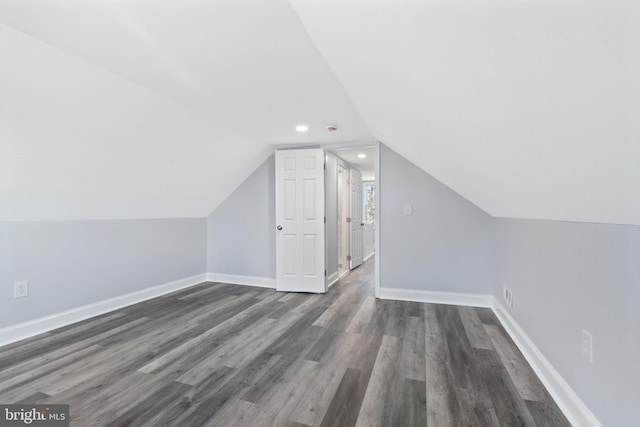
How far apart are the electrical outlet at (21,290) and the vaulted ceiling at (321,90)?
0.58 m

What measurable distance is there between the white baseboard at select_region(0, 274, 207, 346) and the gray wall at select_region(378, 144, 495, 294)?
285 centimetres

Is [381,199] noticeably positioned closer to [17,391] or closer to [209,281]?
[209,281]

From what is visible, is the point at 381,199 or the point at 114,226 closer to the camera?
the point at 114,226

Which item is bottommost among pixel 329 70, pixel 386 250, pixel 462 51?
pixel 386 250

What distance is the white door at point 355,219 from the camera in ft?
18.3

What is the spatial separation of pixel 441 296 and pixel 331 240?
1688 millimetres

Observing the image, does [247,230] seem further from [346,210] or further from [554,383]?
[554,383]

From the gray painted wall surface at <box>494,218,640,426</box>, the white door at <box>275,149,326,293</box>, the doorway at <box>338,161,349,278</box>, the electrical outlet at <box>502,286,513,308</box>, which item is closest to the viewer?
the gray painted wall surface at <box>494,218,640,426</box>

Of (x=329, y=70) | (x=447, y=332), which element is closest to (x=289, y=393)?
(x=447, y=332)

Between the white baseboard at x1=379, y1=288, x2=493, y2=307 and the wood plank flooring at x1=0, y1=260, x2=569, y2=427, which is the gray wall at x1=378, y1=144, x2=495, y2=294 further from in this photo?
the wood plank flooring at x1=0, y1=260, x2=569, y2=427

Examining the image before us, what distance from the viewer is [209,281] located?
4500 millimetres

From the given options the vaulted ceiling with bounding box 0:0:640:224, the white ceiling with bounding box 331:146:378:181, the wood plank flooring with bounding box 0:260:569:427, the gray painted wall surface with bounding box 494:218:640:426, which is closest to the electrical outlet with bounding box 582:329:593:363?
the gray painted wall surface with bounding box 494:218:640:426

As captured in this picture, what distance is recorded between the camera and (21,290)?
2502 mm

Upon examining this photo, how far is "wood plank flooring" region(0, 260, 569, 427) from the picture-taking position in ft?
5.13
